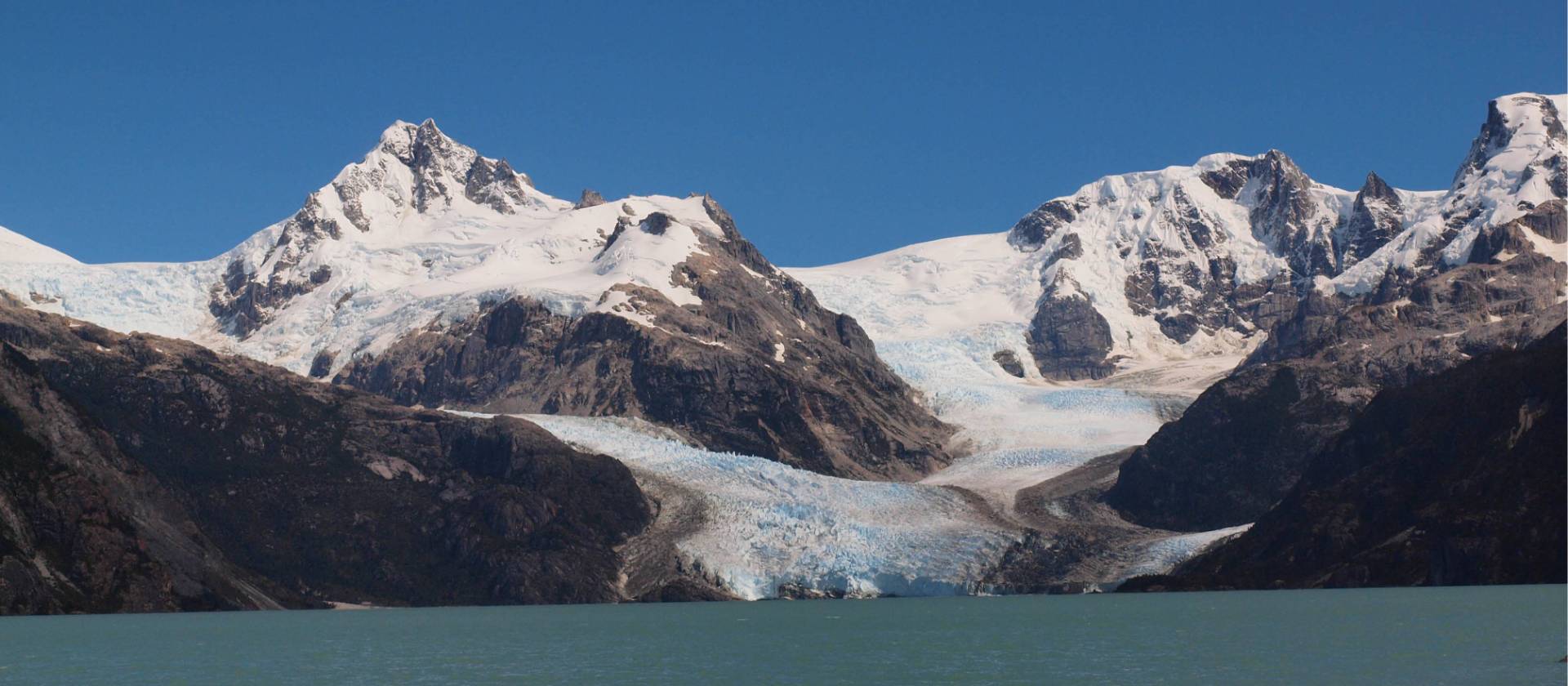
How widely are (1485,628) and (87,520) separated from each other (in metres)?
132

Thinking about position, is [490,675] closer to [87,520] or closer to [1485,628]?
[1485,628]

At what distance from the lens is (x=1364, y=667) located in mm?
100500

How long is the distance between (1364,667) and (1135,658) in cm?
1548

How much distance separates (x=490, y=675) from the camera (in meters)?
109

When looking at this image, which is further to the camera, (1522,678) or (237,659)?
(237,659)

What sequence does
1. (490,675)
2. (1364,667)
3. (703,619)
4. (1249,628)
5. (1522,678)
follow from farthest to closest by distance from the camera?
(703,619) < (1249,628) < (490,675) < (1364,667) < (1522,678)

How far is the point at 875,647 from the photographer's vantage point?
130 m

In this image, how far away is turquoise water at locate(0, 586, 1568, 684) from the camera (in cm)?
10394

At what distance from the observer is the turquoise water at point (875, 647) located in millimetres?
103938

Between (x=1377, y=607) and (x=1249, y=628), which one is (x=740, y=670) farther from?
(x=1377, y=607)

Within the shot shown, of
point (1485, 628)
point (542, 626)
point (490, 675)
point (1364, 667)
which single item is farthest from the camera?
point (542, 626)

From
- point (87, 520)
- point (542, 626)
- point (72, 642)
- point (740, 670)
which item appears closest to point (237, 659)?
point (72, 642)

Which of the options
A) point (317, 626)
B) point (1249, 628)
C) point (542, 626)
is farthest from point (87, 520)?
point (1249, 628)

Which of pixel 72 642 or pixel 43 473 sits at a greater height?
pixel 43 473
